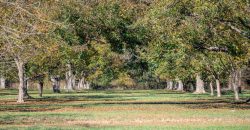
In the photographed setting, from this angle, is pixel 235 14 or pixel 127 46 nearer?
pixel 235 14

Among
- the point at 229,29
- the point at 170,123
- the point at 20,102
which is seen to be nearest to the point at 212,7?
the point at 229,29

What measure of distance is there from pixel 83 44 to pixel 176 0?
16.3 metres

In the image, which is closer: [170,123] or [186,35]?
[170,123]

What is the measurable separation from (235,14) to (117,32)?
17.5 m

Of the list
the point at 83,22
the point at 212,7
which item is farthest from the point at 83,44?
the point at 212,7

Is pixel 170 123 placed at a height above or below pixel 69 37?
below

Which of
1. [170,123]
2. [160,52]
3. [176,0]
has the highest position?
[176,0]

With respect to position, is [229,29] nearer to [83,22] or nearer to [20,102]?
[83,22]

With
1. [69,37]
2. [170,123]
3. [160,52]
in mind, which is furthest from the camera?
[69,37]

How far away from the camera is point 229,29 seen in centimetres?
4141

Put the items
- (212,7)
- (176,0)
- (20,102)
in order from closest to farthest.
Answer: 1. (212,7)
2. (176,0)
3. (20,102)

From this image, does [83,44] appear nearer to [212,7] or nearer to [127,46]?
[127,46]

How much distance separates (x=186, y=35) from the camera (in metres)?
41.6

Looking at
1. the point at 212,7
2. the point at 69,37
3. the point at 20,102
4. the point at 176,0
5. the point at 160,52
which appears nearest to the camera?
the point at 212,7
